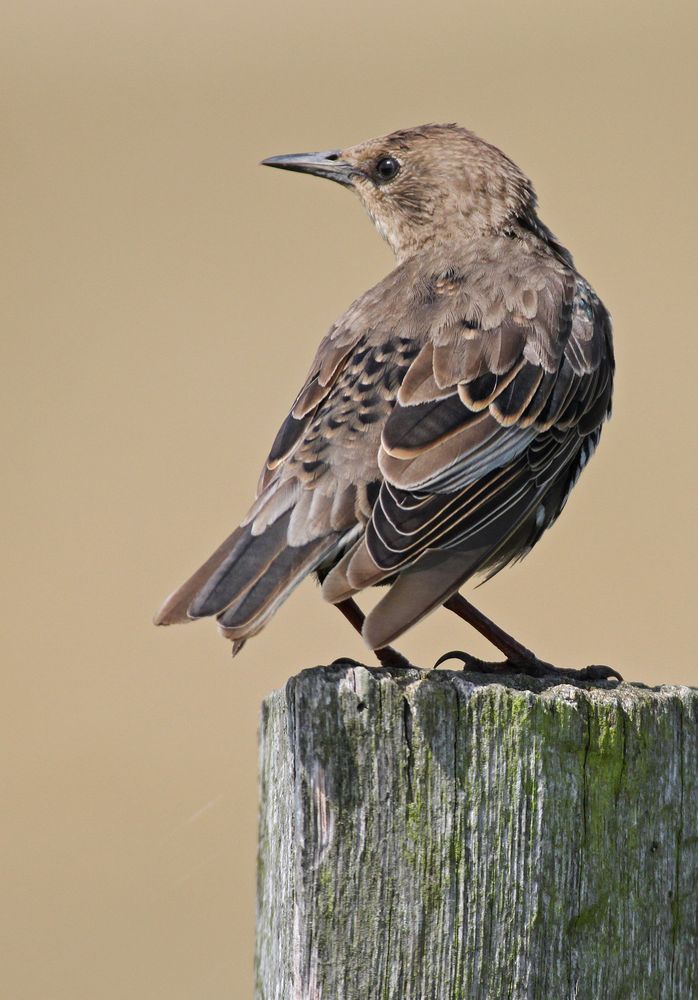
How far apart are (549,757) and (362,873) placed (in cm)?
44

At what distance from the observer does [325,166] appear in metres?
6.49

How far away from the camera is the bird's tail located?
3.84 meters

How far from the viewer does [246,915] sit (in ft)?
28.8

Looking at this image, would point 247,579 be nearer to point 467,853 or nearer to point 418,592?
point 418,592

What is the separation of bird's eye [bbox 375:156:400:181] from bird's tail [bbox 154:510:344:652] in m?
2.55

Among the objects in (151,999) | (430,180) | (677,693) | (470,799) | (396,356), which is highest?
(430,180)

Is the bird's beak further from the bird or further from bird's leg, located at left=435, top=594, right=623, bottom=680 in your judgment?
bird's leg, located at left=435, top=594, right=623, bottom=680

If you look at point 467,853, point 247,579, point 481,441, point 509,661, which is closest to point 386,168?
point 481,441

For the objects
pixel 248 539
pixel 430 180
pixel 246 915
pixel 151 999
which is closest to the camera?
→ pixel 248 539

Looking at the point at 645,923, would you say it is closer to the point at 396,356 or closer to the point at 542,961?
the point at 542,961

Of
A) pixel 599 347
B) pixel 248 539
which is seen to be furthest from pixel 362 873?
pixel 599 347

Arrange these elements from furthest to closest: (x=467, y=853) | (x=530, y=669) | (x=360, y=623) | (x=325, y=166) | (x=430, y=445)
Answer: (x=325, y=166)
(x=360, y=623)
(x=530, y=669)
(x=430, y=445)
(x=467, y=853)

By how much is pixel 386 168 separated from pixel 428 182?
0.28 metres

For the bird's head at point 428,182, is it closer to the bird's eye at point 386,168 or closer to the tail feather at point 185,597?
the bird's eye at point 386,168
